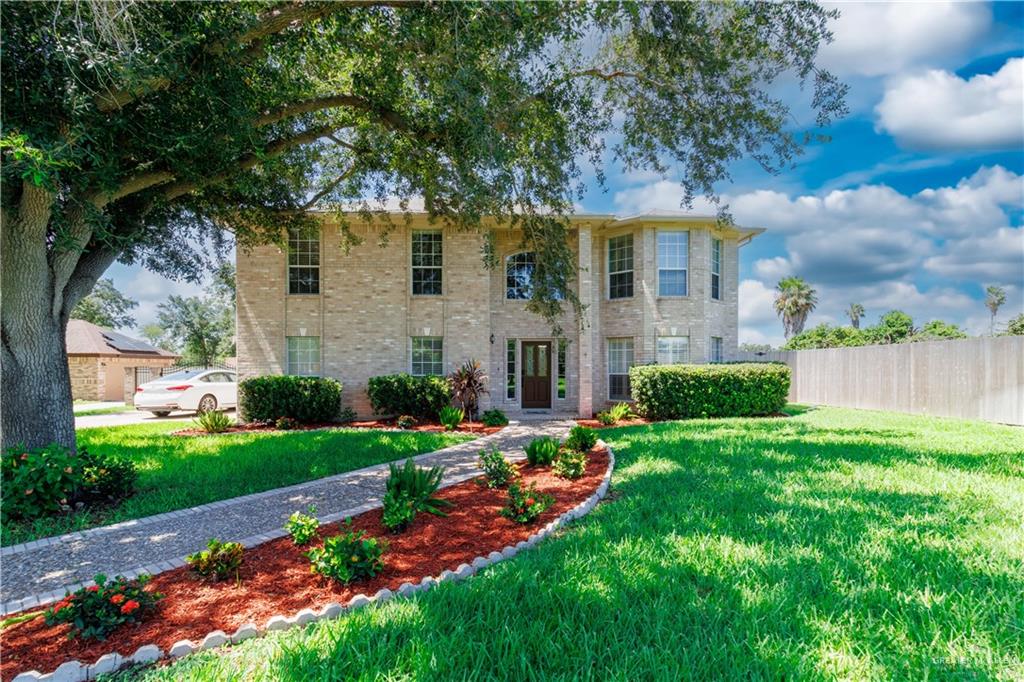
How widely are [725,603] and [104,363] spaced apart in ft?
107

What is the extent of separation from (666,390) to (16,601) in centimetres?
1274

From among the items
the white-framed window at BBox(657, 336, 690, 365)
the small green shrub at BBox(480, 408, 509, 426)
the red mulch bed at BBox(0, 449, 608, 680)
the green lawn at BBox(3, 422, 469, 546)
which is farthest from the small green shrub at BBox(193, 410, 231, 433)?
the white-framed window at BBox(657, 336, 690, 365)

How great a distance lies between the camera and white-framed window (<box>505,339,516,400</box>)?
15.6m

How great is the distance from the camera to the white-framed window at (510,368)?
15578 mm

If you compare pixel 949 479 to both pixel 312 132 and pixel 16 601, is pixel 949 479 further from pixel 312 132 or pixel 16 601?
Answer: pixel 312 132

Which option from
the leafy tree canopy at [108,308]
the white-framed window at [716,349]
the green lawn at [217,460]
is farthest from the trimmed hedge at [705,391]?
the leafy tree canopy at [108,308]

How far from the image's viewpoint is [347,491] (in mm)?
6367

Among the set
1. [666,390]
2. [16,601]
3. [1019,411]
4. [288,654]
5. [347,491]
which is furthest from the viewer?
[666,390]

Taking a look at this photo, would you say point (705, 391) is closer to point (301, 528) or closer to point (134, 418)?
point (301, 528)

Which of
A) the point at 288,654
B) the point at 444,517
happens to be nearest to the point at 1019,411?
the point at 444,517

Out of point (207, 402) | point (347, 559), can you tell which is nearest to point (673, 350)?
point (347, 559)

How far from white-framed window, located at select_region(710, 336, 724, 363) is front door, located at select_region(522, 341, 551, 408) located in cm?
542

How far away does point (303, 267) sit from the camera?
14445mm

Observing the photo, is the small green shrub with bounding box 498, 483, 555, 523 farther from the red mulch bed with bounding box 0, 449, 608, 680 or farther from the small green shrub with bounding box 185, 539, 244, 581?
the small green shrub with bounding box 185, 539, 244, 581
